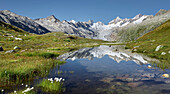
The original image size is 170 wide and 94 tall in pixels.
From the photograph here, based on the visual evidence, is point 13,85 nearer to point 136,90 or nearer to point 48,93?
point 48,93

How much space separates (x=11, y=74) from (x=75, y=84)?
7159 millimetres

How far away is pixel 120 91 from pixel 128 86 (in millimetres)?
1504

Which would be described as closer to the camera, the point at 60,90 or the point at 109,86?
the point at 60,90

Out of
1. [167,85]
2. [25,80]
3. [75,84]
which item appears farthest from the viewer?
[25,80]

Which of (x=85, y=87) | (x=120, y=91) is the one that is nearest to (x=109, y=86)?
(x=120, y=91)

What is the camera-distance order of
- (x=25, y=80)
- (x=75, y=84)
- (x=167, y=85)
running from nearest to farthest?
(x=167, y=85) < (x=75, y=84) < (x=25, y=80)

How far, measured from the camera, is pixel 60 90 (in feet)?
35.1

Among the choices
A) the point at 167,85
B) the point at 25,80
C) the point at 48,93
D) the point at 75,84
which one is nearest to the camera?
the point at 48,93

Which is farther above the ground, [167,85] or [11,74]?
[11,74]

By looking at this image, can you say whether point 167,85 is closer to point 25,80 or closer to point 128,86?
point 128,86

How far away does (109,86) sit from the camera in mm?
11844

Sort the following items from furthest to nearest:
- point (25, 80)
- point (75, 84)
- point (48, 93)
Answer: point (25, 80) < point (75, 84) < point (48, 93)

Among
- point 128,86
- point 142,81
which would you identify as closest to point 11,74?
point 128,86

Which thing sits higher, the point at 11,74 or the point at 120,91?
the point at 11,74
